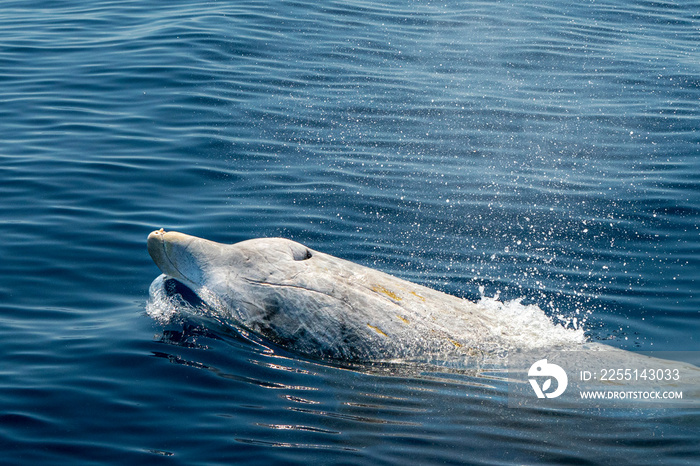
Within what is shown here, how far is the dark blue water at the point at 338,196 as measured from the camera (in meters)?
6.05

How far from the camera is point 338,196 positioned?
11.2 m

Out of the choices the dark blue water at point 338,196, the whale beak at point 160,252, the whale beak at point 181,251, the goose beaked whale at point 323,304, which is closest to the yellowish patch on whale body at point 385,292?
the goose beaked whale at point 323,304

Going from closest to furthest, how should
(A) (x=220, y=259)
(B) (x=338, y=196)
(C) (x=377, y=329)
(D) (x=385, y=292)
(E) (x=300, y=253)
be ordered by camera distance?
(C) (x=377, y=329) → (D) (x=385, y=292) → (A) (x=220, y=259) → (E) (x=300, y=253) → (B) (x=338, y=196)

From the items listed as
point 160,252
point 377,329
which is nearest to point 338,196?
point 160,252

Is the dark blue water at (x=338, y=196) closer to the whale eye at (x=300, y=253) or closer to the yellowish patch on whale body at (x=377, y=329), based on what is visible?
the yellowish patch on whale body at (x=377, y=329)

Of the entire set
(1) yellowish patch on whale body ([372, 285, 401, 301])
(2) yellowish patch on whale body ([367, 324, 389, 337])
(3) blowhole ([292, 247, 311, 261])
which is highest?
(3) blowhole ([292, 247, 311, 261])

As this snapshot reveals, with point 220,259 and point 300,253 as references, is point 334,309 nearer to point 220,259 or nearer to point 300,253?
point 300,253

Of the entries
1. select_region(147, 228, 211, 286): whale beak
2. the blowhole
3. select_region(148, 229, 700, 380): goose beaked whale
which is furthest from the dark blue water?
the blowhole

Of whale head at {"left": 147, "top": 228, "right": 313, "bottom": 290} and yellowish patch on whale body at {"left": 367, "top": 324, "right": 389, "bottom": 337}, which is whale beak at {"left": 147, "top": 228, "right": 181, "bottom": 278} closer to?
whale head at {"left": 147, "top": 228, "right": 313, "bottom": 290}

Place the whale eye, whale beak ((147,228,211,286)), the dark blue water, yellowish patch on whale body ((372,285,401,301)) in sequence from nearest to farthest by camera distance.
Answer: the dark blue water < yellowish patch on whale body ((372,285,401,301)) < whale beak ((147,228,211,286)) < the whale eye

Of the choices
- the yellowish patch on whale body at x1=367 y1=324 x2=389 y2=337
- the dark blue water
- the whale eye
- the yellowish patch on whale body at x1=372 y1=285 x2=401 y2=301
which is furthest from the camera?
the whale eye

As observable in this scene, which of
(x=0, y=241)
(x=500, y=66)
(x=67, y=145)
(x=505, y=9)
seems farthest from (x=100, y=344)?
(x=505, y=9)

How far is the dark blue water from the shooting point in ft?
19.9

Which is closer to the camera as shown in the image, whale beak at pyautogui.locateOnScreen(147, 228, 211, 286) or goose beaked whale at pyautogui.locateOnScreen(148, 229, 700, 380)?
goose beaked whale at pyautogui.locateOnScreen(148, 229, 700, 380)
